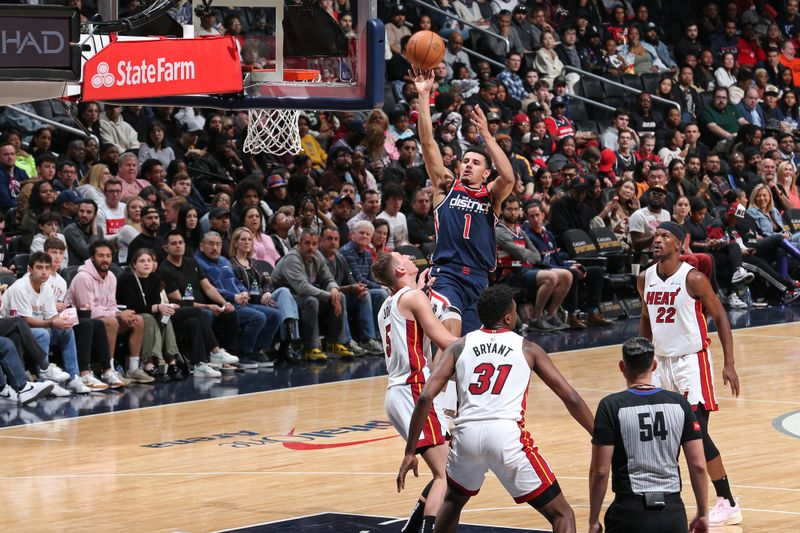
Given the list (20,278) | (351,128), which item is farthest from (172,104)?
(351,128)

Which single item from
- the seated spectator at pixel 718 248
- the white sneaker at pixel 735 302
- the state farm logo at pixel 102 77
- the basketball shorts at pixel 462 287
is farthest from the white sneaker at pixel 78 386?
the white sneaker at pixel 735 302

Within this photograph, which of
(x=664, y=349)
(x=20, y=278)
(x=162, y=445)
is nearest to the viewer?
(x=664, y=349)

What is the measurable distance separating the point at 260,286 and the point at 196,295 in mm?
813

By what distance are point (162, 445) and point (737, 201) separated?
10490mm

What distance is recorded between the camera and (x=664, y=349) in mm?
7887

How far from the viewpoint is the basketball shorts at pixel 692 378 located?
304 inches

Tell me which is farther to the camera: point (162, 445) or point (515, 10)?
point (515, 10)

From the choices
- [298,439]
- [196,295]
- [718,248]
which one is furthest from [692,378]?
[718,248]

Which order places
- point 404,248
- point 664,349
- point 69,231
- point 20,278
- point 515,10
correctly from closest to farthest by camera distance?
point 664,349
point 20,278
point 69,231
point 404,248
point 515,10

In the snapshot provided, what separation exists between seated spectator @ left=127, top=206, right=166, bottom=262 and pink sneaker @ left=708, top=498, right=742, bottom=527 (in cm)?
689

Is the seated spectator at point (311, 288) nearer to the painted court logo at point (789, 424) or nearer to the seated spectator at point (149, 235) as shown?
the seated spectator at point (149, 235)

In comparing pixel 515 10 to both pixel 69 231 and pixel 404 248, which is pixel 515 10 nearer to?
pixel 404 248

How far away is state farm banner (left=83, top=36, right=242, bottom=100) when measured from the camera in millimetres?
7512

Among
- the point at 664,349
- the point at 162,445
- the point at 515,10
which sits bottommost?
the point at 162,445
